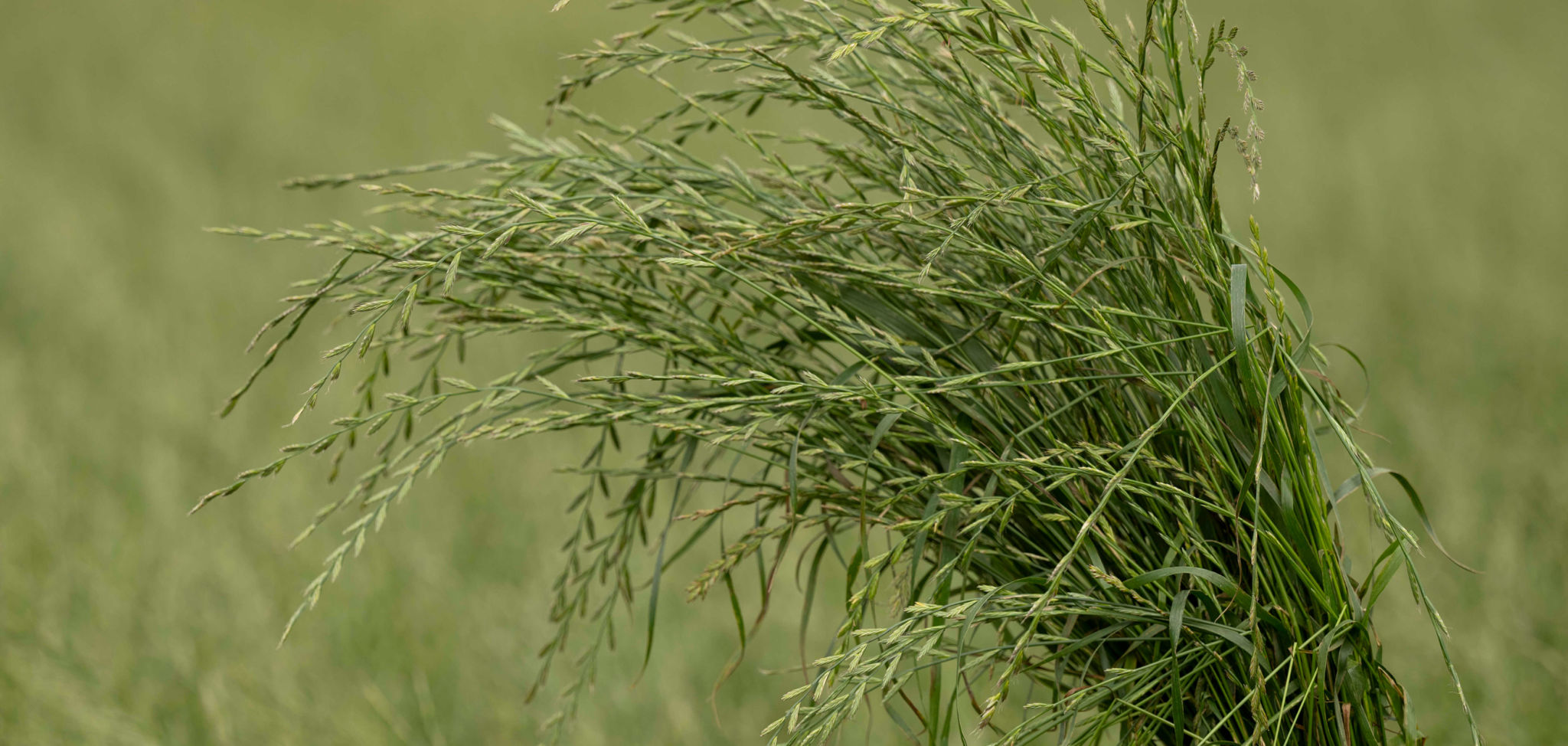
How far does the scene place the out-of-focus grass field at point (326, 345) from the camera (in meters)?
2.46

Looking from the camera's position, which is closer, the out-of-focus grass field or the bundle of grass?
the bundle of grass

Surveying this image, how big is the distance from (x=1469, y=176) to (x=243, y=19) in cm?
883

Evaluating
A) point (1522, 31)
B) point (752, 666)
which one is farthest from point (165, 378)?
point (1522, 31)

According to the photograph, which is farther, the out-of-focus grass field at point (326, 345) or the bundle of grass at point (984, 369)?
the out-of-focus grass field at point (326, 345)

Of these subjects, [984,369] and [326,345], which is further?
[326,345]

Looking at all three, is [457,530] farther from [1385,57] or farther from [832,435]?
→ [1385,57]

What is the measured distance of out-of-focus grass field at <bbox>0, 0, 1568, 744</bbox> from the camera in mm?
2457

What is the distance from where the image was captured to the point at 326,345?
16.5 feet

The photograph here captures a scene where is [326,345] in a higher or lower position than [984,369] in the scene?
higher

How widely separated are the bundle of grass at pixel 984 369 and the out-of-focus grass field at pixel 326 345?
1503 millimetres

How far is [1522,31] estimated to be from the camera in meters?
6.62

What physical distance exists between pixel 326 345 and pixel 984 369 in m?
4.65

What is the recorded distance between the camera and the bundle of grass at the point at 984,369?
2.89ft

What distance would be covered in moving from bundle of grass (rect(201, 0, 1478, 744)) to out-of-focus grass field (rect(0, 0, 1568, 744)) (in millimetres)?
1503
